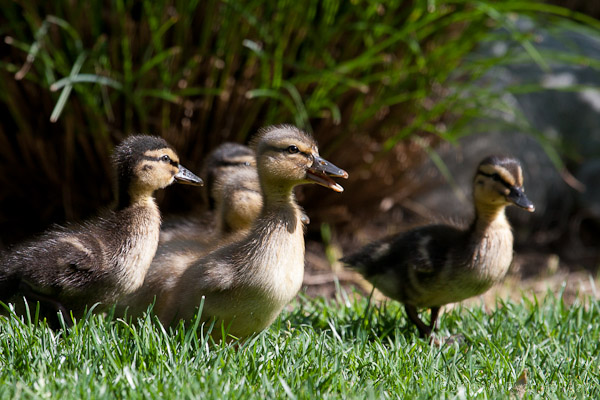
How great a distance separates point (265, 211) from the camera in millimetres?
3896

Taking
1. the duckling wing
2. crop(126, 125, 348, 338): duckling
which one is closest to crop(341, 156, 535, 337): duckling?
crop(126, 125, 348, 338): duckling

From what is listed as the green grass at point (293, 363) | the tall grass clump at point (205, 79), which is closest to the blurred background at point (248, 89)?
the tall grass clump at point (205, 79)

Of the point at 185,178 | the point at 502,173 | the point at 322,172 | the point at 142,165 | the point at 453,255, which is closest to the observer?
the point at 322,172

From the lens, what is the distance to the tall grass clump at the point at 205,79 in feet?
18.8

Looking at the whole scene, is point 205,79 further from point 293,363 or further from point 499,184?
point 293,363

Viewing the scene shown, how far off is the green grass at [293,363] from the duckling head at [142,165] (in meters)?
0.70

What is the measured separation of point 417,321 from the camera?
4.65 metres

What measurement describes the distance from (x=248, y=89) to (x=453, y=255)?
7.92 feet

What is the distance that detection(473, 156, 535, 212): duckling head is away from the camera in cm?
468

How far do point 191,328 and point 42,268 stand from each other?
2.54 ft

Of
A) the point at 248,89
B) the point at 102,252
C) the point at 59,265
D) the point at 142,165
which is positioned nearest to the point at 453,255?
the point at 142,165

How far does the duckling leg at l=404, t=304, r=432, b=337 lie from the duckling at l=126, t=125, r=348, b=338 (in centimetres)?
108

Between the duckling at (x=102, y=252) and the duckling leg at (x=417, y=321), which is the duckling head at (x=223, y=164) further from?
the duckling leg at (x=417, y=321)

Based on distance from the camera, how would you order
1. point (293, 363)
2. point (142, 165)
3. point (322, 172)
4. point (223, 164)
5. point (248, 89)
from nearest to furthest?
point (293, 363) → point (322, 172) → point (142, 165) → point (223, 164) → point (248, 89)
